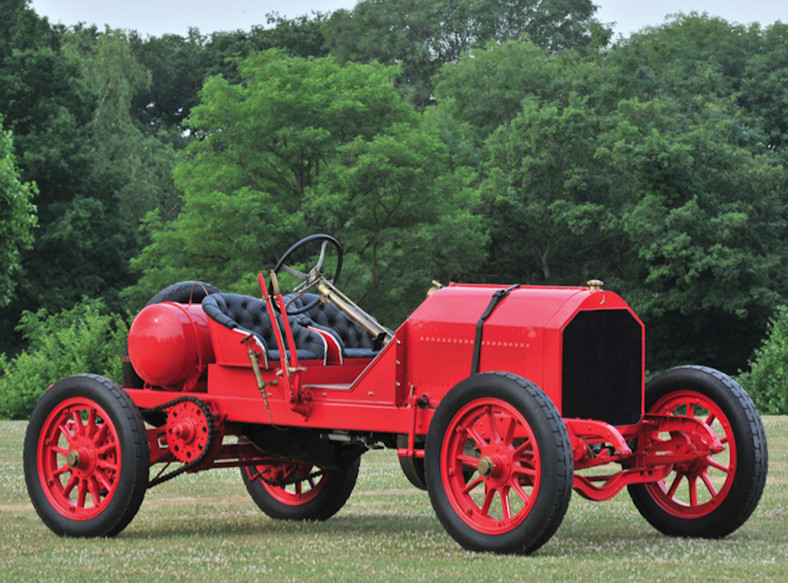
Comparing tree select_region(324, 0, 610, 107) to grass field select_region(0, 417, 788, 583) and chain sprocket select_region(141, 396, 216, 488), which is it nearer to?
grass field select_region(0, 417, 788, 583)

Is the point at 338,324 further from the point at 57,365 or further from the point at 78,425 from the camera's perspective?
the point at 57,365

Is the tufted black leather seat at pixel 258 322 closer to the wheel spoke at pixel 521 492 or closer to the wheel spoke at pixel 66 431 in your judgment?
the wheel spoke at pixel 66 431

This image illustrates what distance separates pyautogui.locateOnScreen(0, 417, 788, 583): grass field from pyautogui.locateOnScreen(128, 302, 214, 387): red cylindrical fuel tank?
3.84 ft

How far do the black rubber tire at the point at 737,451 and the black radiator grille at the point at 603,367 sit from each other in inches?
18.3

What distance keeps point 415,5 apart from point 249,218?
29.7 metres

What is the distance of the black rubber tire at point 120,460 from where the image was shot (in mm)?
9023

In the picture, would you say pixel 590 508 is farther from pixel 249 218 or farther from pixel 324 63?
pixel 324 63

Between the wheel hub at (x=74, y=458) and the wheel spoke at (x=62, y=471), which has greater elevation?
the wheel hub at (x=74, y=458)

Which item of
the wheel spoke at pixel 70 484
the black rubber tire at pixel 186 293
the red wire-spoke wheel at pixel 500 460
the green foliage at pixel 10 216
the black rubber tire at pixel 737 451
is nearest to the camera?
the red wire-spoke wheel at pixel 500 460

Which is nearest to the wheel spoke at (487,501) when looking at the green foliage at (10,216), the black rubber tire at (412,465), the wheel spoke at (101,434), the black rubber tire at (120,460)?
the black rubber tire at (412,465)

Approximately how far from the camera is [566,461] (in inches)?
290

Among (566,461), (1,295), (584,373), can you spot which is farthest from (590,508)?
(1,295)

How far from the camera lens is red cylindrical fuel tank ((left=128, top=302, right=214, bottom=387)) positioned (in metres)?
9.62

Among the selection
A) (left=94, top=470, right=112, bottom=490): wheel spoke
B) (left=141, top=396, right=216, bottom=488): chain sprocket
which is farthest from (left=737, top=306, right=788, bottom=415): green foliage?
(left=94, top=470, right=112, bottom=490): wheel spoke
